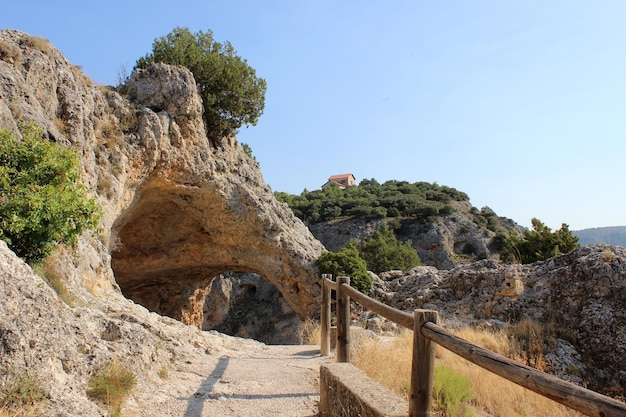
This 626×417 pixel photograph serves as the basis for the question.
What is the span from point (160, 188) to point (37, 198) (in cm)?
1004

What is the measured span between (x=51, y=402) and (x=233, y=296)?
27.0m

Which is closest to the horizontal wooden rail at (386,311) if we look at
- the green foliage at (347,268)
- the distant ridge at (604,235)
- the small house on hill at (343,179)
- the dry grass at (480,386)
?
the dry grass at (480,386)

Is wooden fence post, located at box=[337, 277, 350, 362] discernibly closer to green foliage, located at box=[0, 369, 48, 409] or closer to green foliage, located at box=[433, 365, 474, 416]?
green foliage, located at box=[433, 365, 474, 416]

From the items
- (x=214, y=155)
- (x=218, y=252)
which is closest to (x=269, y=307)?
(x=218, y=252)

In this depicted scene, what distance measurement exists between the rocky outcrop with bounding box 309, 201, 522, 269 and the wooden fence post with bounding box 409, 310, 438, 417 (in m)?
40.6

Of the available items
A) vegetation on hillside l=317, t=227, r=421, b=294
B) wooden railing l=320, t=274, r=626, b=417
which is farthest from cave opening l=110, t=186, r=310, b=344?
wooden railing l=320, t=274, r=626, b=417

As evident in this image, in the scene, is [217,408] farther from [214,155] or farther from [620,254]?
[214,155]

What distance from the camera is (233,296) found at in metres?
30.2

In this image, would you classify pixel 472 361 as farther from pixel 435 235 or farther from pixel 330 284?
pixel 435 235

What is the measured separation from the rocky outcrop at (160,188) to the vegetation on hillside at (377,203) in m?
29.3

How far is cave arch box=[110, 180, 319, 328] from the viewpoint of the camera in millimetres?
17031

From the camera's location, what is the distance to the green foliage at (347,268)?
17.7 m

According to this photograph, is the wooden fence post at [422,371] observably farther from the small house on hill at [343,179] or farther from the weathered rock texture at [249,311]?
the small house on hill at [343,179]

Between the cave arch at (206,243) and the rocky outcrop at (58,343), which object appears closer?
the rocky outcrop at (58,343)
